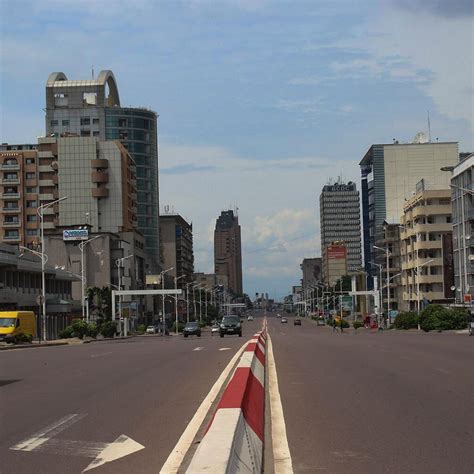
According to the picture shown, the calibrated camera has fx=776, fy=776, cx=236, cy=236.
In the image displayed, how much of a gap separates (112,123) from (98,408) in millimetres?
153239

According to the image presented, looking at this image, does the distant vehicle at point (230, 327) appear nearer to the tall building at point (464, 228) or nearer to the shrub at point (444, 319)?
the shrub at point (444, 319)

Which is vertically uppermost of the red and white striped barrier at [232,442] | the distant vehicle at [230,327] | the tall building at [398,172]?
the tall building at [398,172]

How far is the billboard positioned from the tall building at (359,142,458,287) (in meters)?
62.3

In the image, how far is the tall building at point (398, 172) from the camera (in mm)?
159250

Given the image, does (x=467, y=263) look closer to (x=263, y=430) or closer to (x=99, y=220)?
(x=99, y=220)

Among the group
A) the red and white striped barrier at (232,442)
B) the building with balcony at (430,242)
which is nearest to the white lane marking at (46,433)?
the red and white striped barrier at (232,442)

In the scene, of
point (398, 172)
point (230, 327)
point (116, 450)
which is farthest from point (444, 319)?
point (398, 172)

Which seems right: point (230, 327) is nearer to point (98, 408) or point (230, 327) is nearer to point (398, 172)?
point (98, 408)

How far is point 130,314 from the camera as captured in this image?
119 meters

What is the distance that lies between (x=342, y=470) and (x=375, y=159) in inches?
6702

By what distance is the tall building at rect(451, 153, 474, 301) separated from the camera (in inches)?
3642

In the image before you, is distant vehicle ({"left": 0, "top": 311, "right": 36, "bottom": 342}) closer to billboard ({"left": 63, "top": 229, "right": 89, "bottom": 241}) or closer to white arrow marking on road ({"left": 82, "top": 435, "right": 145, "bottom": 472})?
white arrow marking on road ({"left": 82, "top": 435, "right": 145, "bottom": 472})

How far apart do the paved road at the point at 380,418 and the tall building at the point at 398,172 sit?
133547 millimetres

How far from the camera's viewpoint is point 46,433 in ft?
35.8
